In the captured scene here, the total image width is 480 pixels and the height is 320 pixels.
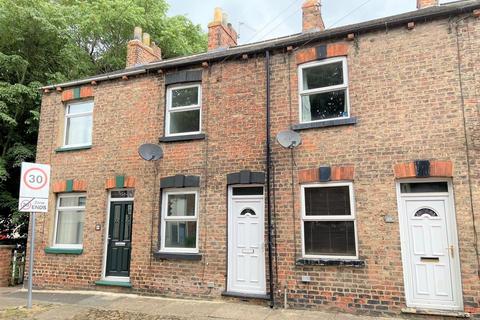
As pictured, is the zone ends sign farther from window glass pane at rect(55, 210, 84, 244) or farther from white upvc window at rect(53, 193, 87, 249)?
window glass pane at rect(55, 210, 84, 244)

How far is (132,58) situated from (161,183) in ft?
19.1

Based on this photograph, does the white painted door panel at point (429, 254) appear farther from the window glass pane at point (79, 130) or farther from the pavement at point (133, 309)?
the window glass pane at point (79, 130)

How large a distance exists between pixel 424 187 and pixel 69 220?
908 centimetres

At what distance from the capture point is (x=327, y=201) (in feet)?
25.4

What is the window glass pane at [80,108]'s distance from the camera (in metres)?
10.9

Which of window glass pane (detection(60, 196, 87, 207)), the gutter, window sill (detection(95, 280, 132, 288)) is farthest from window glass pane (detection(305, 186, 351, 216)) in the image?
window glass pane (detection(60, 196, 87, 207))

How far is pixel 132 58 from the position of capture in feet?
42.2

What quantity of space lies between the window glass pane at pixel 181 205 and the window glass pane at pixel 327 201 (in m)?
2.86

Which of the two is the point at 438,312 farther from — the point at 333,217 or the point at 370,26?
the point at 370,26

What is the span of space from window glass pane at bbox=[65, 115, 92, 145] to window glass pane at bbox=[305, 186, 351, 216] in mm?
6522

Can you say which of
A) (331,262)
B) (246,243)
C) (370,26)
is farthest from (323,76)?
(246,243)

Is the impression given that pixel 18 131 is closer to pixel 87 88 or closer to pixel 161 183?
pixel 87 88

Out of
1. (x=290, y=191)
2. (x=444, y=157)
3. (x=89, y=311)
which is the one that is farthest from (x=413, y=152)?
(x=89, y=311)

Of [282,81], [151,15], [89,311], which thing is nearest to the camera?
[89,311]
